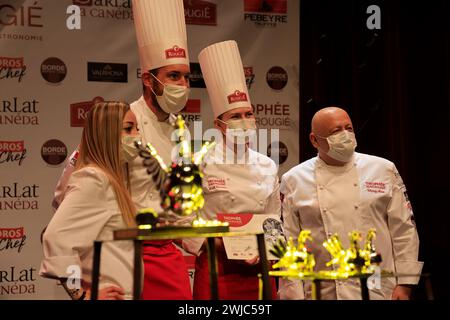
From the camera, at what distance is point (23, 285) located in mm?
4234

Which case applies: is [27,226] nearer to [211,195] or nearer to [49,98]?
[49,98]

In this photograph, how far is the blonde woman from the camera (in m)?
2.41

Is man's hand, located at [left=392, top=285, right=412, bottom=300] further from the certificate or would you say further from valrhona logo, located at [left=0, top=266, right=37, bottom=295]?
valrhona logo, located at [left=0, top=266, right=37, bottom=295]

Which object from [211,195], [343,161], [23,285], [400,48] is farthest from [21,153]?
[400,48]

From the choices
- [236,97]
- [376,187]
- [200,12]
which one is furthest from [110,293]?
[200,12]

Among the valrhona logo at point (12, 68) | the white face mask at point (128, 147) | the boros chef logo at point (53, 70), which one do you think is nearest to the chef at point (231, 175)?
the white face mask at point (128, 147)

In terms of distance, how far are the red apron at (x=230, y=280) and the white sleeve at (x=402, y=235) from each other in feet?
1.97

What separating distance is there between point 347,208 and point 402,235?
0.25 m

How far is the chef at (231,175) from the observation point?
3176mm

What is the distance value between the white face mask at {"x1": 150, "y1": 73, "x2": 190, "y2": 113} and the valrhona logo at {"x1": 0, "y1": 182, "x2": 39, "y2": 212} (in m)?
1.50

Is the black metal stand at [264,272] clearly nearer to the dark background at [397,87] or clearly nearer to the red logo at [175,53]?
the red logo at [175,53]
